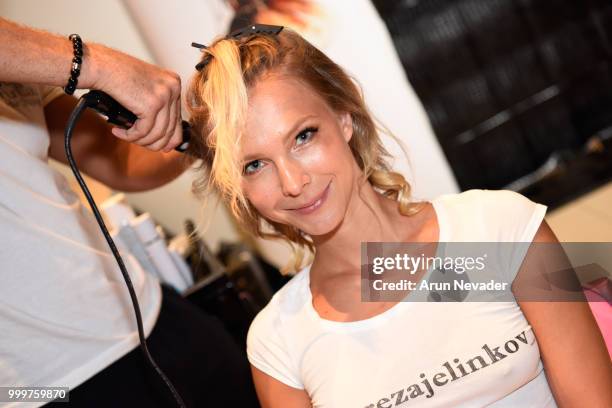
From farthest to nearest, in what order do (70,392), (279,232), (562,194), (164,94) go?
(562,194) → (279,232) → (70,392) → (164,94)

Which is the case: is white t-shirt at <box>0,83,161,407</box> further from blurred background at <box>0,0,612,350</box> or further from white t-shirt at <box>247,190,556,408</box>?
blurred background at <box>0,0,612,350</box>

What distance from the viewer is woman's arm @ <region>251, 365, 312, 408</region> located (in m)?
1.23

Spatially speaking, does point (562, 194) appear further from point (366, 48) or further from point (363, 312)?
point (363, 312)

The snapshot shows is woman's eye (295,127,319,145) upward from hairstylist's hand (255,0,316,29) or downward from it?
downward

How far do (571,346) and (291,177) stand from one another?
581mm

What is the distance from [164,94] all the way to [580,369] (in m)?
0.86

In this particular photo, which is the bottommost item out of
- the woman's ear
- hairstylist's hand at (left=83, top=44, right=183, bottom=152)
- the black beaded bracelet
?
the woman's ear

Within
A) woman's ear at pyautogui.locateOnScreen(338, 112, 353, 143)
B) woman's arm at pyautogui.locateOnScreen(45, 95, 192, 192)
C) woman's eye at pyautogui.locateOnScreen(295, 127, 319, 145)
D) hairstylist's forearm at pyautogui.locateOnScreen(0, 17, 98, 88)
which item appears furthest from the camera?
woman's arm at pyautogui.locateOnScreen(45, 95, 192, 192)

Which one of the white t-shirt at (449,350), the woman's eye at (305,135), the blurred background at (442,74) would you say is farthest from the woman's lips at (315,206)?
the blurred background at (442,74)

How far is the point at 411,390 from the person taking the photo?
3.67 feet

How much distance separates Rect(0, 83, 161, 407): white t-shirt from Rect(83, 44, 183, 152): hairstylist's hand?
300 millimetres

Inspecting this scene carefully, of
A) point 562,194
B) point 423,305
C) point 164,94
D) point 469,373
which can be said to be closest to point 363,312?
point 423,305

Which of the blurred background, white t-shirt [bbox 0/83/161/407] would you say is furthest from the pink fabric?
the blurred background

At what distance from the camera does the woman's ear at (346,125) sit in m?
1.25
